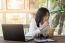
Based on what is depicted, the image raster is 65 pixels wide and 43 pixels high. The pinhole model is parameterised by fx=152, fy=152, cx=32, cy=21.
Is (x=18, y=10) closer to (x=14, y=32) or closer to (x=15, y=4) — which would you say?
(x=15, y=4)

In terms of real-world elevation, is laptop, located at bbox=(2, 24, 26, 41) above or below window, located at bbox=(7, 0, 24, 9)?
below

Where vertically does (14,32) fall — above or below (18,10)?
below

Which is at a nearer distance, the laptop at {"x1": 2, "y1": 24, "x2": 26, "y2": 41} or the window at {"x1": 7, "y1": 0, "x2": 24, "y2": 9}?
the laptop at {"x1": 2, "y1": 24, "x2": 26, "y2": 41}

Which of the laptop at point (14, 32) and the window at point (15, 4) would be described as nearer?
the laptop at point (14, 32)

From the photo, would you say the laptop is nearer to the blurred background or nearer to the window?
the blurred background

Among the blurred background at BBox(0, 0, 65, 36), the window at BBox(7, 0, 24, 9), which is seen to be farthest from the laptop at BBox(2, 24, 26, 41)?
the window at BBox(7, 0, 24, 9)

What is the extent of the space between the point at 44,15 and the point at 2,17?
1.62 meters

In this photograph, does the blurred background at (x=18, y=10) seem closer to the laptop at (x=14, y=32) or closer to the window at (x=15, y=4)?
the window at (x=15, y=4)

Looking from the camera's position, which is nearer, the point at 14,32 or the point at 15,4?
the point at 14,32

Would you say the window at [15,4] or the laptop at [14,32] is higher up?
the window at [15,4]

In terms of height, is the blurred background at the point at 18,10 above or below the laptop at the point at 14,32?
above

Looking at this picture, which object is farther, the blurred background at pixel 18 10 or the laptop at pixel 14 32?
the blurred background at pixel 18 10

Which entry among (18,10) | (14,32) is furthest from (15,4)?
(14,32)

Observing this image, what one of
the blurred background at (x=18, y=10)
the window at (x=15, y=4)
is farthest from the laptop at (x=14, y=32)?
the window at (x=15, y=4)
